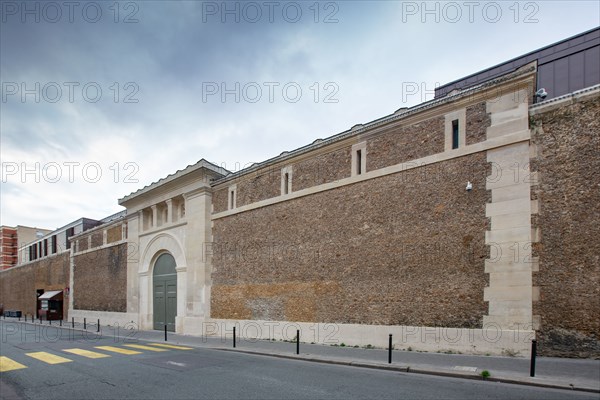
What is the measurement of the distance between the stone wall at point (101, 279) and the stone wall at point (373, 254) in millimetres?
11580

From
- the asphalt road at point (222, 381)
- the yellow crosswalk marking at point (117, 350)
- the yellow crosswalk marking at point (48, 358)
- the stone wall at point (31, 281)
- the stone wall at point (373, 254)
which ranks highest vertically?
the stone wall at point (373, 254)

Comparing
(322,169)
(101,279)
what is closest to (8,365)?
(322,169)

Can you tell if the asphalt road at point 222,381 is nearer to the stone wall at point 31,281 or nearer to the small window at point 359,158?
the small window at point 359,158

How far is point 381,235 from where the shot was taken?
13.3 meters

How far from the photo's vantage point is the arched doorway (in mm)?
21859

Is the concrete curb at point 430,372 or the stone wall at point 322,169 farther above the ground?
the stone wall at point 322,169

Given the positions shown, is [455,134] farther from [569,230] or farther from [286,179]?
[286,179]

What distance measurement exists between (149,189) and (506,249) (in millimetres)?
19688

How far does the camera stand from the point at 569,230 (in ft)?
32.1

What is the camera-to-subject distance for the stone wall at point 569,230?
937 cm

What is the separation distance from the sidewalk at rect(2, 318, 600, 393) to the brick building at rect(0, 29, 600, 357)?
669 millimetres

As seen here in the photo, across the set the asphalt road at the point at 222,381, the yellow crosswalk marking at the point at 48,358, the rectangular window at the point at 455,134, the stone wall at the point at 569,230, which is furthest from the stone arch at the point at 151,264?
the stone wall at the point at 569,230

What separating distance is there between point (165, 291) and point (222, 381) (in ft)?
50.5

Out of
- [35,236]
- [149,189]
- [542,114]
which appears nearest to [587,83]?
[542,114]
